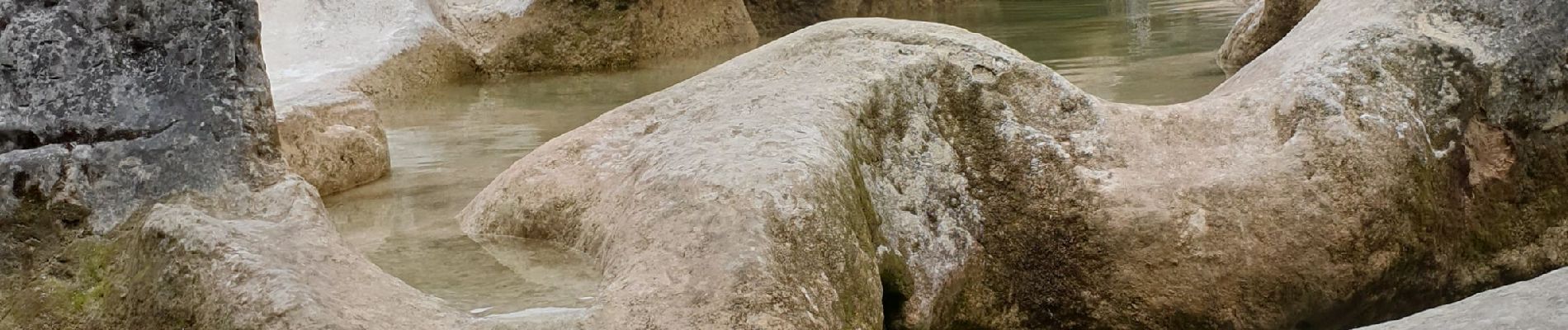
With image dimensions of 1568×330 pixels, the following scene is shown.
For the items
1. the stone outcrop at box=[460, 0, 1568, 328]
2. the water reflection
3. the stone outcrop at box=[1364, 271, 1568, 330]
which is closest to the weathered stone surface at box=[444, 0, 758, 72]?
the water reflection

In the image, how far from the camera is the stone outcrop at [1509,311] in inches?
87.2

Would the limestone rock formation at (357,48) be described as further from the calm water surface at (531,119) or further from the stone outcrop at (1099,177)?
the stone outcrop at (1099,177)

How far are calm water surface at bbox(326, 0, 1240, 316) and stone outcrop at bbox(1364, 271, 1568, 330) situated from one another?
6.66ft

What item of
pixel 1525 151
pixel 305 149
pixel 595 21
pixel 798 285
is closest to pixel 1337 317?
pixel 1525 151

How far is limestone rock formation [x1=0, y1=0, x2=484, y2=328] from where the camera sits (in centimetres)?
357

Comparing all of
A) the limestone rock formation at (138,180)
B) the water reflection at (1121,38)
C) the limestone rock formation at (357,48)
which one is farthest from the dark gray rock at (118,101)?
the water reflection at (1121,38)

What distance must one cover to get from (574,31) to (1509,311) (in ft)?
26.9

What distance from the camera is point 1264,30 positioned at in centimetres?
871

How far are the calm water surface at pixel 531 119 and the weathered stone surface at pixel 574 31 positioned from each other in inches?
10.7

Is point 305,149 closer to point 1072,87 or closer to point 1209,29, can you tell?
point 1072,87

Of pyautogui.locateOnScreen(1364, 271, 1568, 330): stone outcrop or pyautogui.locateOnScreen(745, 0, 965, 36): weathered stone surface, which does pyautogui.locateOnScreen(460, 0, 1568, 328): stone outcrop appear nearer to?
pyautogui.locateOnScreen(1364, 271, 1568, 330): stone outcrop

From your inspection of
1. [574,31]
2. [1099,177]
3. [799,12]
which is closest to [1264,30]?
[574,31]

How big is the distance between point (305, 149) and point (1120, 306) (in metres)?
3.00

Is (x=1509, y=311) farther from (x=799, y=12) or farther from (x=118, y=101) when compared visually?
(x=799, y=12)
